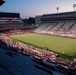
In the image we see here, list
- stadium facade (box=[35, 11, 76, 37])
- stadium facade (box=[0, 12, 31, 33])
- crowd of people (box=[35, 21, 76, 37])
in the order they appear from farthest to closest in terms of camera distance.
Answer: stadium facade (box=[0, 12, 31, 33]), stadium facade (box=[35, 11, 76, 37]), crowd of people (box=[35, 21, 76, 37])

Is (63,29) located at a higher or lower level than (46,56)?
higher

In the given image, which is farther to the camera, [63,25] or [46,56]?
[63,25]

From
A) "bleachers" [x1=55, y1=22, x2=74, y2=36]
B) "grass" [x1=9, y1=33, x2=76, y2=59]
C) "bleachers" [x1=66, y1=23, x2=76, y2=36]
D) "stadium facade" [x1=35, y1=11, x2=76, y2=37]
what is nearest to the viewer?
"grass" [x1=9, y1=33, x2=76, y2=59]

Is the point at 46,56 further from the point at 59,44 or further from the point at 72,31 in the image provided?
the point at 72,31

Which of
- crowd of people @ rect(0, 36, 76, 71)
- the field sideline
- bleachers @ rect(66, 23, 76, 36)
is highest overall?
bleachers @ rect(66, 23, 76, 36)

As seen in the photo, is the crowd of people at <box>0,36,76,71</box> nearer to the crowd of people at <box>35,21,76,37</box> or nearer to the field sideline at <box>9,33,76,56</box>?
the field sideline at <box>9,33,76,56</box>

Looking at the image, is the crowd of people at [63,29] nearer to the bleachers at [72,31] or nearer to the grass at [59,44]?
the bleachers at [72,31]

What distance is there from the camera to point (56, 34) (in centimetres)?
5300

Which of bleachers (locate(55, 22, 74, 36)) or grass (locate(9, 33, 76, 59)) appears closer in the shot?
grass (locate(9, 33, 76, 59))

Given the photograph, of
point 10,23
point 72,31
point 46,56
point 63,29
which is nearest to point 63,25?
point 63,29

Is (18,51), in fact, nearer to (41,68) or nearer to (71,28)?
(41,68)

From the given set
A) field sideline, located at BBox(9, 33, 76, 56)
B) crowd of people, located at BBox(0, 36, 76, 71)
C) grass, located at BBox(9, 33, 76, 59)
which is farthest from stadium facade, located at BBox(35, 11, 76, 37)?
crowd of people, located at BBox(0, 36, 76, 71)

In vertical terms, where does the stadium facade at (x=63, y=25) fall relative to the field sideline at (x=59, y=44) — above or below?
above

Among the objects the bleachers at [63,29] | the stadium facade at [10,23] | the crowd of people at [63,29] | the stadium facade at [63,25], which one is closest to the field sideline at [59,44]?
the crowd of people at [63,29]
